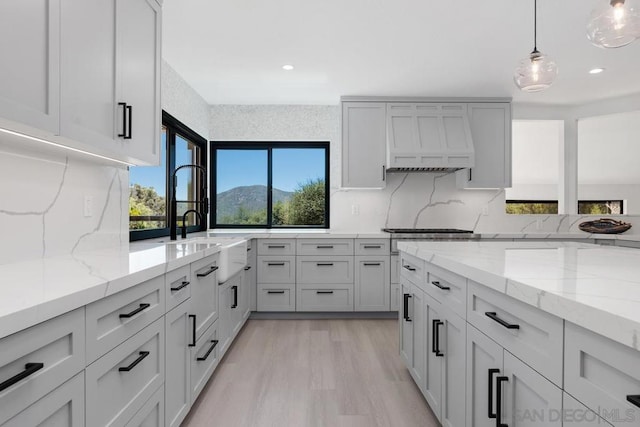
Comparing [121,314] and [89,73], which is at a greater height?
[89,73]

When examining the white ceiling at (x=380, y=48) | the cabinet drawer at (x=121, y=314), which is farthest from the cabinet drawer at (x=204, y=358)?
the white ceiling at (x=380, y=48)

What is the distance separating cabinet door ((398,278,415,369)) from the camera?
7.33 feet

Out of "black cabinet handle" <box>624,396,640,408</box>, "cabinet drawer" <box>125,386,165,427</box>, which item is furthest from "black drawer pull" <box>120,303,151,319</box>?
"black cabinet handle" <box>624,396,640,408</box>

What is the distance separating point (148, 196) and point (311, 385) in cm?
199

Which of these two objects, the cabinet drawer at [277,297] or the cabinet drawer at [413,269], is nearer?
the cabinet drawer at [413,269]

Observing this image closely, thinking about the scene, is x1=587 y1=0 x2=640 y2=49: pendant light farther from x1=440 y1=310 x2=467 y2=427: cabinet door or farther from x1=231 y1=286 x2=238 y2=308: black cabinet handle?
x1=231 y1=286 x2=238 y2=308: black cabinet handle

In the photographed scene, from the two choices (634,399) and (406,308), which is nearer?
(634,399)

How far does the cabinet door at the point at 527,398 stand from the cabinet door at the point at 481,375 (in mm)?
48

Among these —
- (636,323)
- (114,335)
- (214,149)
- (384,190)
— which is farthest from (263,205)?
(636,323)

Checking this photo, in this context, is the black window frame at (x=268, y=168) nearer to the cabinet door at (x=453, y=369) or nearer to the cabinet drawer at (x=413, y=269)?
the cabinet drawer at (x=413, y=269)

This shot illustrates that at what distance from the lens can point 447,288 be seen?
5.38 ft

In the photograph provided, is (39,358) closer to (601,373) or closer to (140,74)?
(601,373)

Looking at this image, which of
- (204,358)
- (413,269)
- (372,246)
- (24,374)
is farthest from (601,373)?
(372,246)

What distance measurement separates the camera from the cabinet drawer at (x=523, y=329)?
908 mm
